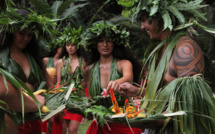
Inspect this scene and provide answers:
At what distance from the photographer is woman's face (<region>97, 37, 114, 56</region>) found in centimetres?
369

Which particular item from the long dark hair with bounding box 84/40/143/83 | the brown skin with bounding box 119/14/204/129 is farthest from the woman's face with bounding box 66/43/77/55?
the brown skin with bounding box 119/14/204/129

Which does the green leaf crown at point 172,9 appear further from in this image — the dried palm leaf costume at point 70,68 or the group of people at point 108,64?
the dried palm leaf costume at point 70,68

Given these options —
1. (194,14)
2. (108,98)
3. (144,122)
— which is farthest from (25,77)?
(194,14)

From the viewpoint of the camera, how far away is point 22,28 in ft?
9.34

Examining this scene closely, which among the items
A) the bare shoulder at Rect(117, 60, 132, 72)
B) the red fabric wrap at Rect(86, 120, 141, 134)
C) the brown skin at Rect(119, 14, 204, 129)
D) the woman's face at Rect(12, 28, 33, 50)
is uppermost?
the woman's face at Rect(12, 28, 33, 50)

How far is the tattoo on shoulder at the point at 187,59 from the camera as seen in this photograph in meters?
1.97

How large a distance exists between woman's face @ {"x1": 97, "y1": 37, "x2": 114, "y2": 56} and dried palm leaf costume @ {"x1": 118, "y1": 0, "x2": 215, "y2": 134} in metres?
1.36

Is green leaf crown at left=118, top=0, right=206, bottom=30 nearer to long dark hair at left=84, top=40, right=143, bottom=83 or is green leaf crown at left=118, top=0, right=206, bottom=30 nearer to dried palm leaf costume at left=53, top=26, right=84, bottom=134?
long dark hair at left=84, top=40, right=143, bottom=83

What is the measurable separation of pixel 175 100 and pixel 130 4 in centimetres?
111

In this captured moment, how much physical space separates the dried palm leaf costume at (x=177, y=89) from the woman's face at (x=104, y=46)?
1363 millimetres

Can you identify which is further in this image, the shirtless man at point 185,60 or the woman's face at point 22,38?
the woman's face at point 22,38

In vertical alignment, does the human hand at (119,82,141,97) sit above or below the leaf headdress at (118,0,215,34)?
below

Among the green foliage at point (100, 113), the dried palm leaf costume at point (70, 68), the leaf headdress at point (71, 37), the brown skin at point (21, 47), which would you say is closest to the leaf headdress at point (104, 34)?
the brown skin at point (21, 47)

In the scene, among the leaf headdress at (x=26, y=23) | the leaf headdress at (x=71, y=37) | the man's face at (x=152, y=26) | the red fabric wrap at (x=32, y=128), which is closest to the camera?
the man's face at (x=152, y=26)
